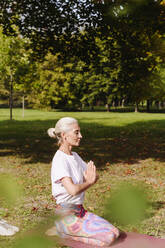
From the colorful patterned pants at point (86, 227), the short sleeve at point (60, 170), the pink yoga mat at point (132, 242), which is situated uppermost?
the short sleeve at point (60, 170)

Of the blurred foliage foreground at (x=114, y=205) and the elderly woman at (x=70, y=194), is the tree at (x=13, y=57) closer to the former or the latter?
the blurred foliage foreground at (x=114, y=205)

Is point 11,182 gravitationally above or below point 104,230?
below

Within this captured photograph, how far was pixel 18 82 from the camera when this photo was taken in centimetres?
2675

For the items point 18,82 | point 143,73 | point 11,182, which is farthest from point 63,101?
point 11,182

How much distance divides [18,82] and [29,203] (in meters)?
20.8

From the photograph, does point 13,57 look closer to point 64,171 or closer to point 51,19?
point 51,19

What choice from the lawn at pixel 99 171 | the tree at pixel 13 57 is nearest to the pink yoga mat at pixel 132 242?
the lawn at pixel 99 171

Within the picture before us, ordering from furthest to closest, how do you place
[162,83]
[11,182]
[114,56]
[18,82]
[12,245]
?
[162,83], [18,82], [114,56], [11,182], [12,245]

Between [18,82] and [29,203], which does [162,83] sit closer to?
[18,82]

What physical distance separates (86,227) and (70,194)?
0.55m

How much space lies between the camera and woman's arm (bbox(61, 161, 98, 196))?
3.84 metres

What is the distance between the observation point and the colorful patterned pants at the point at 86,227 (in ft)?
13.9

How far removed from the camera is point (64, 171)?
13.1 ft

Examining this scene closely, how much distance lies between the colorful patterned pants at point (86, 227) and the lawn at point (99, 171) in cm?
54
